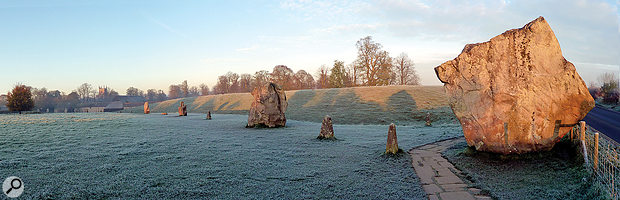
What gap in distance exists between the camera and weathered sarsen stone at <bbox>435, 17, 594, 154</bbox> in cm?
628

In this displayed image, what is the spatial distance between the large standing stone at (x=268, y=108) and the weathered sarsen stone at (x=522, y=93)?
1013 centimetres

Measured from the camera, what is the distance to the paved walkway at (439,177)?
186 inches

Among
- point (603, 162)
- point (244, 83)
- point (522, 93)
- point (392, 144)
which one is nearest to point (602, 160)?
point (603, 162)

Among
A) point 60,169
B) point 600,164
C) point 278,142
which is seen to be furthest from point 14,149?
point 600,164

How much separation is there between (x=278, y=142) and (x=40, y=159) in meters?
6.17

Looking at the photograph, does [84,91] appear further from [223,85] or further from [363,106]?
[363,106]

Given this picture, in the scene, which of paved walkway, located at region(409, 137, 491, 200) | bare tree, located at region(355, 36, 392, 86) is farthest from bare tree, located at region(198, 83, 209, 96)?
paved walkway, located at region(409, 137, 491, 200)

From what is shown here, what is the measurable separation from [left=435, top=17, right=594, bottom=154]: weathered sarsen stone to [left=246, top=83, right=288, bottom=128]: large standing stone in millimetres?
10133

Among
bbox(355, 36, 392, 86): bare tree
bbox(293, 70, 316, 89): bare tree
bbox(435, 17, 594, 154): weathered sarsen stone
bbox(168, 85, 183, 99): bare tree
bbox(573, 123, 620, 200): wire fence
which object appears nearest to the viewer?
bbox(573, 123, 620, 200): wire fence

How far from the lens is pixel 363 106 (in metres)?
31.6

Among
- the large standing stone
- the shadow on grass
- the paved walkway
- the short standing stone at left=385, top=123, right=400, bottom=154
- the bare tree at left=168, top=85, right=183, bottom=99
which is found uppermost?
the bare tree at left=168, top=85, right=183, bottom=99

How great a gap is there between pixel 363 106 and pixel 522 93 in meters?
25.3

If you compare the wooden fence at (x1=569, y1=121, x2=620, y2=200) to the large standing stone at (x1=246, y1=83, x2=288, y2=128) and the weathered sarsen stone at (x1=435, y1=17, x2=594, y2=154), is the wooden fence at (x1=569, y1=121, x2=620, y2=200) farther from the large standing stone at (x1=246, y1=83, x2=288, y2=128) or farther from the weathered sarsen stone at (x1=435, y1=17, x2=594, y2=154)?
the large standing stone at (x1=246, y1=83, x2=288, y2=128)

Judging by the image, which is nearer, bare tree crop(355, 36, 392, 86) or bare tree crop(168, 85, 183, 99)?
bare tree crop(355, 36, 392, 86)
